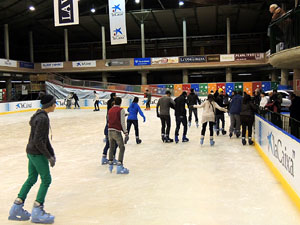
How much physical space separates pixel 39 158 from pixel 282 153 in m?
4.02

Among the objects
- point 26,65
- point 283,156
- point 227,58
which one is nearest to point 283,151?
point 283,156

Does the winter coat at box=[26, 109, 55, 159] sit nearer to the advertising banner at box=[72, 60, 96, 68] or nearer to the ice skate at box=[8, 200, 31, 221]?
the ice skate at box=[8, 200, 31, 221]

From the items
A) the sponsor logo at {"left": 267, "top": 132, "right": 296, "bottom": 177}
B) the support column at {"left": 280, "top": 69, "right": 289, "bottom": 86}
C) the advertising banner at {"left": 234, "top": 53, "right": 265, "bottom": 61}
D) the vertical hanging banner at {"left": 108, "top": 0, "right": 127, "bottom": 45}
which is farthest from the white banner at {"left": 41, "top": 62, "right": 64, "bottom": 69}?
the sponsor logo at {"left": 267, "top": 132, "right": 296, "bottom": 177}

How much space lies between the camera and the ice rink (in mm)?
4043

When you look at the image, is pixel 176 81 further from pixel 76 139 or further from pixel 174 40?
pixel 76 139

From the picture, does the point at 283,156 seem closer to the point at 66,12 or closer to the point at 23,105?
the point at 66,12

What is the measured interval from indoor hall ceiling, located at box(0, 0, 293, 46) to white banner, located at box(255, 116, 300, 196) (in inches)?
938

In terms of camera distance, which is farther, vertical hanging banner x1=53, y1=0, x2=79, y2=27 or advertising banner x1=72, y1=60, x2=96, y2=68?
advertising banner x1=72, y1=60, x2=96, y2=68

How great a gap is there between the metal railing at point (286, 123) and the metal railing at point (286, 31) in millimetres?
1859

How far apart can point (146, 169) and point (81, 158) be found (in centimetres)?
214

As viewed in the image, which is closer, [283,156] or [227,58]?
[283,156]

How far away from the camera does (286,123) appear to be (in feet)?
17.1

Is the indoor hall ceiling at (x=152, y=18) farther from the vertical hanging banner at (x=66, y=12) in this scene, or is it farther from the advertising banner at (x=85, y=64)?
the vertical hanging banner at (x=66, y=12)

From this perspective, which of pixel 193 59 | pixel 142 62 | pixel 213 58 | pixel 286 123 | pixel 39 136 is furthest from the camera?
pixel 142 62
